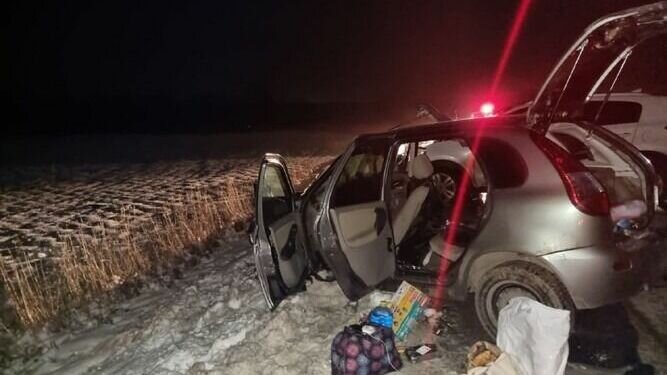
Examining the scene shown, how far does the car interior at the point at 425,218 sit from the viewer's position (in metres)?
4.62

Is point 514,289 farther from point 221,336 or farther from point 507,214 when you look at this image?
point 221,336

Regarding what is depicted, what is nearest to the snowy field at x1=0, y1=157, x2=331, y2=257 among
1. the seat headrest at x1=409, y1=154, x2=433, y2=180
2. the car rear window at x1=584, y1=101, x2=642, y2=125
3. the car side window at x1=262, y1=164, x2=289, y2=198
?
the car side window at x1=262, y1=164, x2=289, y2=198

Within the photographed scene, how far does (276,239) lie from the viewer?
4141 millimetres

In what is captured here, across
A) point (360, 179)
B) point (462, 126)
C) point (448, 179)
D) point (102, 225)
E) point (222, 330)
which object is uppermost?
point (462, 126)

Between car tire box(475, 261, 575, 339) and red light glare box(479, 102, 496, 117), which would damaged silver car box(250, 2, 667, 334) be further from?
red light glare box(479, 102, 496, 117)

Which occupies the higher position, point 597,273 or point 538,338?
point 597,273

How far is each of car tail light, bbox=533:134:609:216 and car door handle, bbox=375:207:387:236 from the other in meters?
1.37

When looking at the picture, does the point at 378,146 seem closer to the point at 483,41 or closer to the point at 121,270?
the point at 121,270

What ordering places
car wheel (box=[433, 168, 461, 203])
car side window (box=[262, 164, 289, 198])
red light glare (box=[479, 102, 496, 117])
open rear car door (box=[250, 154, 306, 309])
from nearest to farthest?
open rear car door (box=[250, 154, 306, 309]) < car side window (box=[262, 164, 289, 198]) < car wheel (box=[433, 168, 461, 203]) < red light glare (box=[479, 102, 496, 117])

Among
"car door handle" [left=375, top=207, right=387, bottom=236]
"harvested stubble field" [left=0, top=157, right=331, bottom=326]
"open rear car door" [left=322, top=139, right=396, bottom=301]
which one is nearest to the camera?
"open rear car door" [left=322, top=139, right=396, bottom=301]

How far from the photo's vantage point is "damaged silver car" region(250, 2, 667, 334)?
354 centimetres

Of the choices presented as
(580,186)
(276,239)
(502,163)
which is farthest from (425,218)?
(580,186)

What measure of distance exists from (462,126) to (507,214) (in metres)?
0.82

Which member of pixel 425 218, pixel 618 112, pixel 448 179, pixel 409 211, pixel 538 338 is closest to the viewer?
pixel 538 338
